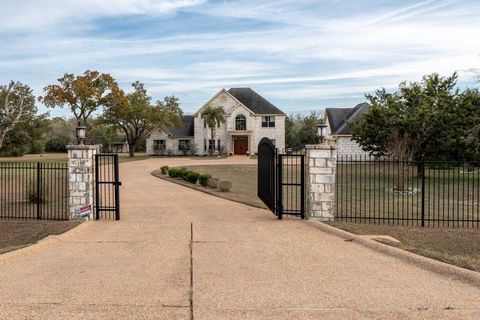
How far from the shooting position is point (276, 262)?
6938mm

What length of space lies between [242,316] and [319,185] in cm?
615

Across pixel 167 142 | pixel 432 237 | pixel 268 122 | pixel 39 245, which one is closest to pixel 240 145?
pixel 268 122

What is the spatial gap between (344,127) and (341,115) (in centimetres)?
626

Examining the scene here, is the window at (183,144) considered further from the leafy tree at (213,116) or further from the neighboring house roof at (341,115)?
the neighboring house roof at (341,115)

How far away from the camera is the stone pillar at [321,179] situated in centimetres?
1056

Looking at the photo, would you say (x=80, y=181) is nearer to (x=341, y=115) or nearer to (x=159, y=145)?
(x=341, y=115)

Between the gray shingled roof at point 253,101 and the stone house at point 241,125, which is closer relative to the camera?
the stone house at point 241,125

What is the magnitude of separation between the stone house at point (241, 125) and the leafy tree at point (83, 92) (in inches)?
425

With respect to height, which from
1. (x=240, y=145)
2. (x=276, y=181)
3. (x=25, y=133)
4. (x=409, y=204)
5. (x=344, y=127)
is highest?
(x=344, y=127)

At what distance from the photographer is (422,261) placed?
680 centimetres

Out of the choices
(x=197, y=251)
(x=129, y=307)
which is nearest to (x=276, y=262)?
(x=197, y=251)

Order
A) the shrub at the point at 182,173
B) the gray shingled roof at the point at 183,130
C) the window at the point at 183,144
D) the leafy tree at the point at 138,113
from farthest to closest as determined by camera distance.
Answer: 1. the gray shingled roof at the point at 183,130
2. the window at the point at 183,144
3. the leafy tree at the point at 138,113
4. the shrub at the point at 182,173

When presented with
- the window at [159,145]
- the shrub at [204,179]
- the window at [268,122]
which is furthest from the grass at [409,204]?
the window at [159,145]

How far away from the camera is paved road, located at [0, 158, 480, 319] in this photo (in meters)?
4.98
